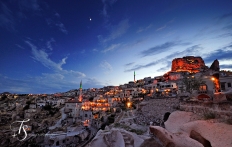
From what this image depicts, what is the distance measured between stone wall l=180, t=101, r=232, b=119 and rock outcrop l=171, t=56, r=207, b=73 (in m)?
80.6

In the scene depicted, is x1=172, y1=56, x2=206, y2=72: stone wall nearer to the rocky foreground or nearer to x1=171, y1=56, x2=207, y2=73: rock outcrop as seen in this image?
x1=171, y1=56, x2=207, y2=73: rock outcrop

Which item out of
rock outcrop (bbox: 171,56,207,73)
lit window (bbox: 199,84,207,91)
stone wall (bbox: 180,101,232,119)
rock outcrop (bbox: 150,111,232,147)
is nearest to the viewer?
rock outcrop (bbox: 150,111,232,147)

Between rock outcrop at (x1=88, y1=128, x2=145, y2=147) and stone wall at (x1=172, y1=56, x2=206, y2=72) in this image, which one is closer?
rock outcrop at (x1=88, y1=128, x2=145, y2=147)

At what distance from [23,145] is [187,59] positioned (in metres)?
97.8

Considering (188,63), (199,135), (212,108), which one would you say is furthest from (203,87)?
(188,63)

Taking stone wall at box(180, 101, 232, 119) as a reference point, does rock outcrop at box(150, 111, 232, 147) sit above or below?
below

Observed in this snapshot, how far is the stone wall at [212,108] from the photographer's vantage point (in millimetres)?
10211

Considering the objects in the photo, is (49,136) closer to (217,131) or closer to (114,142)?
(114,142)

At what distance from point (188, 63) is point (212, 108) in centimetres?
9035

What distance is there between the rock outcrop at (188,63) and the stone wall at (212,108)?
80.6 meters

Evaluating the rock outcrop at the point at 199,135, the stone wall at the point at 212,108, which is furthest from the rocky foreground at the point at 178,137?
the stone wall at the point at 212,108

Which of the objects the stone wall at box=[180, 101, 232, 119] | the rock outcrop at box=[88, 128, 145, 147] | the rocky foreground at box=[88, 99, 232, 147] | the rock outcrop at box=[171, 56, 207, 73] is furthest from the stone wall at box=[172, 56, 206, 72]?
the rock outcrop at box=[88, 128, 145, 147]

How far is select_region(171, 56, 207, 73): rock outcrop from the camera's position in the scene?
89.6 metres

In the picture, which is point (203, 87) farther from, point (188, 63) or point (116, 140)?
point (188, 63)
